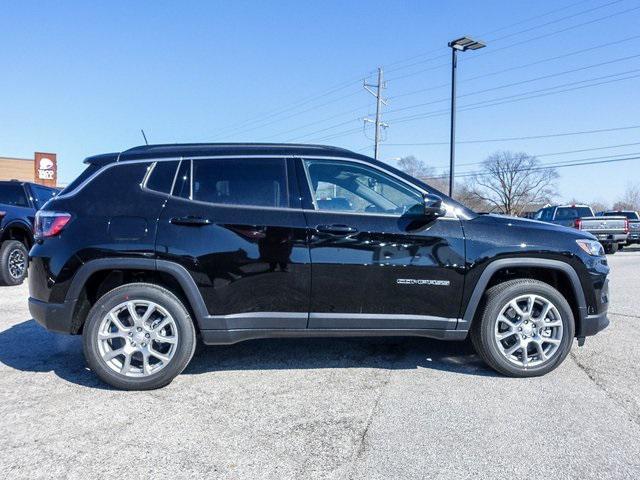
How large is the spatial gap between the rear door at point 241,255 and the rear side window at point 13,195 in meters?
6.60

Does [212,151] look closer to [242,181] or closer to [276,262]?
[242,181]

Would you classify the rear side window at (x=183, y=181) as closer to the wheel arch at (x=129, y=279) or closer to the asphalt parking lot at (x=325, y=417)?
the wheel arch at (x=129, y=279)

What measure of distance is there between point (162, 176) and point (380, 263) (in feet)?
6.26

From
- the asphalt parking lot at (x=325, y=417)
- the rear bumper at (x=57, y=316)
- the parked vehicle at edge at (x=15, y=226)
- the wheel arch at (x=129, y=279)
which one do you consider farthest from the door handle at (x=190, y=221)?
the parked vehicle at edge at (x=15, y=226)

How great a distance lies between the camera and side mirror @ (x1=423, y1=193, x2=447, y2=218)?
145 inches

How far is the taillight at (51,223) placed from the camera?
146 inches

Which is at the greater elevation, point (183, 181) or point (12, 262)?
point (183, 181)

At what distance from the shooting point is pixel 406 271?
3760 millimetres

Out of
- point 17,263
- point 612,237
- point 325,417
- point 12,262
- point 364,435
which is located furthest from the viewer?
point 612,237

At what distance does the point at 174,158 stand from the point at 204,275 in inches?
40.3

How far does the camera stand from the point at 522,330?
3.94 m

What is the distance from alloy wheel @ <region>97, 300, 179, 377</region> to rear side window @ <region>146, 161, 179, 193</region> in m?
0.92

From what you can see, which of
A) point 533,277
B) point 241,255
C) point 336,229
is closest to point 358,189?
point 336,229

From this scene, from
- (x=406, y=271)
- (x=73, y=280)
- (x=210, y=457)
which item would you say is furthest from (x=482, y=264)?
(x=73, y=280)
